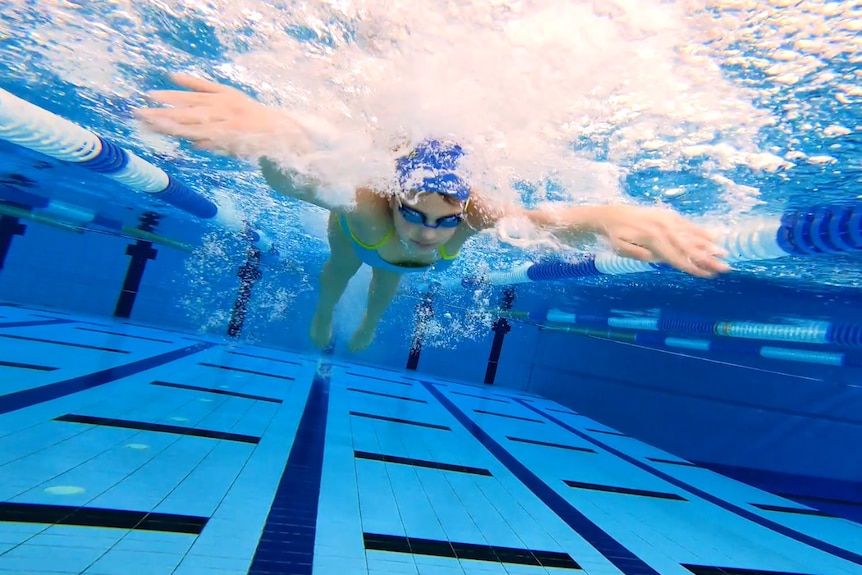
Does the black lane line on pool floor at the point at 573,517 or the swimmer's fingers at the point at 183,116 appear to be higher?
the swimmer's fingers at the point at 183,116

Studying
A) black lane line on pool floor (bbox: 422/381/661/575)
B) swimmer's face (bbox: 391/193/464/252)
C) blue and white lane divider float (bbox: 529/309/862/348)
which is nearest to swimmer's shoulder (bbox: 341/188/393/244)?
swimmer's face (bbox: 391/193/464/252)

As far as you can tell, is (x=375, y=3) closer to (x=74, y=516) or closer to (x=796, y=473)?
(x=74, y=516)

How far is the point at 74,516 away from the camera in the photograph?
98.0 inches

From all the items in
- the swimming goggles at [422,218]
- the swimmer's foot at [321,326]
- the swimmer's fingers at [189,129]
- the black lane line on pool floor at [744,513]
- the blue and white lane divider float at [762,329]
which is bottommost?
the black lane line on pool floor at [744,513]

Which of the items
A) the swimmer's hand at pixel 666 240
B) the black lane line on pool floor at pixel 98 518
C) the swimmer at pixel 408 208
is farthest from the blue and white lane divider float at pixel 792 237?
the black lane line on pool floor at pixel 98 518

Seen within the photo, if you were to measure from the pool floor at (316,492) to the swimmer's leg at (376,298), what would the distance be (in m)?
1.07

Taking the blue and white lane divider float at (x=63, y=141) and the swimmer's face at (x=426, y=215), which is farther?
the blue and white lane divider float at (x=63, y=141)

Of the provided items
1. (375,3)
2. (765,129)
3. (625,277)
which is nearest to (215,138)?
(375,3)

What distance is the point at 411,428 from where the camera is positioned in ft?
21.5

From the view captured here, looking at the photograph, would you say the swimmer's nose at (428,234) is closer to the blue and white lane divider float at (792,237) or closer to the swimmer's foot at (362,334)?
the blue and white lane divider float at (792,237)

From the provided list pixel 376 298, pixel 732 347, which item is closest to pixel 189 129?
pixel 376 298

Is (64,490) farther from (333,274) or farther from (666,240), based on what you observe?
(666,240)

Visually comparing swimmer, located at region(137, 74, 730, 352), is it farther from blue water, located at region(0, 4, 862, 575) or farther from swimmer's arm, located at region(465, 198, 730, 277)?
blue water, located at region(0, 4, 862, 575)

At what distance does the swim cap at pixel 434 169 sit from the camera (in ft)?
11.9
